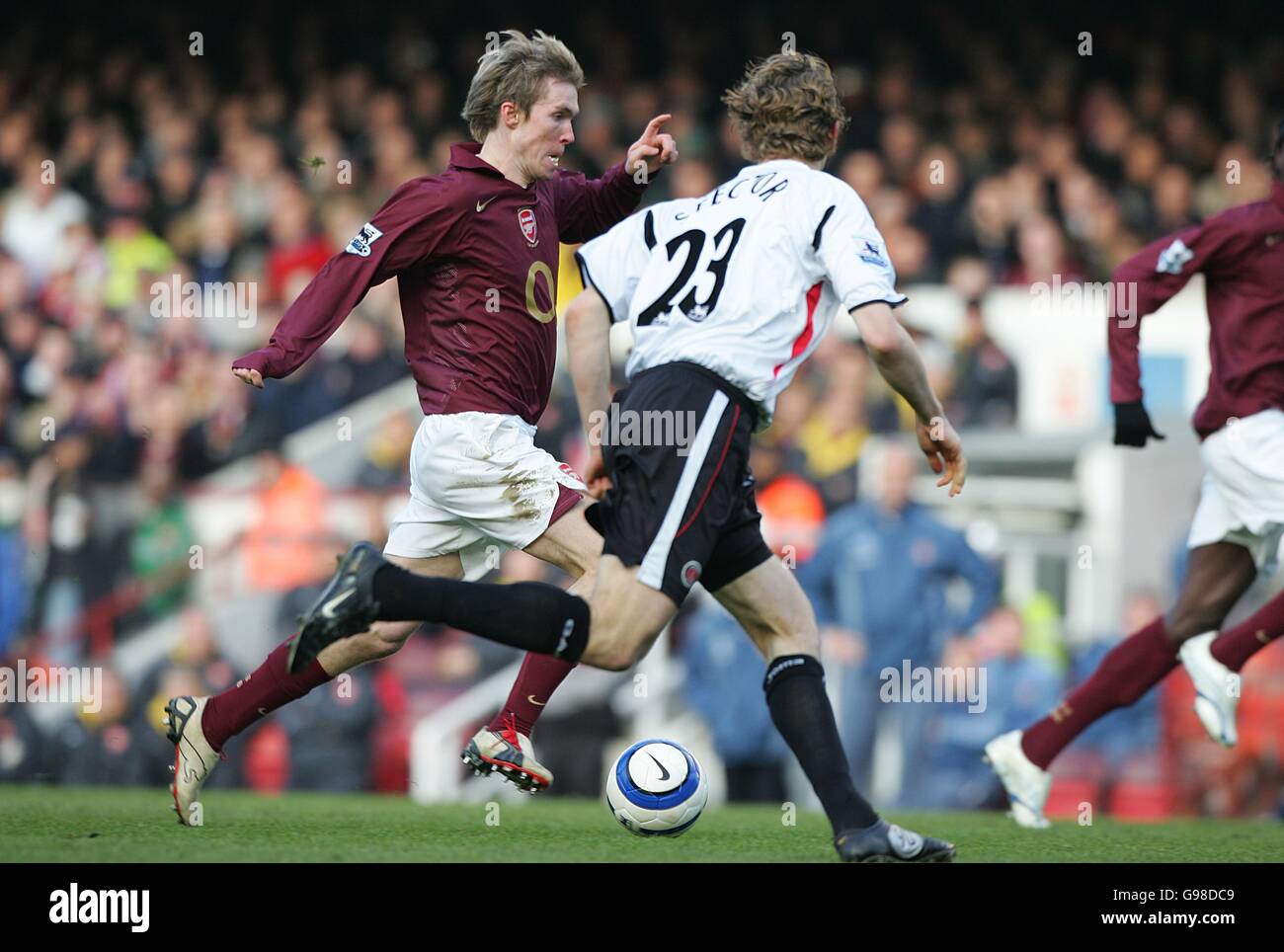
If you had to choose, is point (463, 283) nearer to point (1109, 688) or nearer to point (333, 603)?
point (333, 603)

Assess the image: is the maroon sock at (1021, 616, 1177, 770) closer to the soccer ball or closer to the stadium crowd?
the soccer ball

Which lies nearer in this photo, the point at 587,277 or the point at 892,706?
the point at 587,277

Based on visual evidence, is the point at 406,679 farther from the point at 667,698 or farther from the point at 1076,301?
the point at 1076,301

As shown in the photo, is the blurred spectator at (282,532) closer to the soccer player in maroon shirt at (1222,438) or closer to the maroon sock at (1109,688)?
the maroon sock at (1109,688)

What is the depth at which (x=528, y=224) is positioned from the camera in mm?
5562

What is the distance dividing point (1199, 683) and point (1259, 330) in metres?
1.33

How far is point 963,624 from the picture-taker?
9531 mm

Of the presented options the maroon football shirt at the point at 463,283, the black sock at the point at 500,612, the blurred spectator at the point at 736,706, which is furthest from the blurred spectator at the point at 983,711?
the black sock at the point at 500,612

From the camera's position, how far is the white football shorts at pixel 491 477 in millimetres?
5312

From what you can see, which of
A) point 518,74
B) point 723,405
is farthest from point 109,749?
point 723,405

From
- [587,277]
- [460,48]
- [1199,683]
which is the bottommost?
[1199,683]

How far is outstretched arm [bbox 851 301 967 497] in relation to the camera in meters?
4.42

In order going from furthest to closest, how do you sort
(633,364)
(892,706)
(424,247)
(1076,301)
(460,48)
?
(460,48) < (1076,301) < (892,706) < (424,247) < (633,364)
